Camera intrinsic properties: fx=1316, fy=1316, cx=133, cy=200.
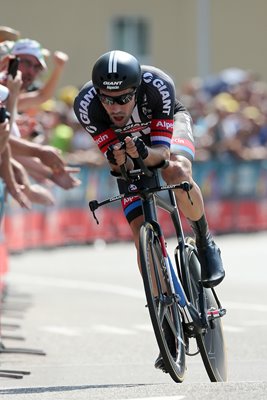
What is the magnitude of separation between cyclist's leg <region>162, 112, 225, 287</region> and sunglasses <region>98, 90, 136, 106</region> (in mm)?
503

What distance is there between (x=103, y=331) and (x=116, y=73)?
14.6 feet

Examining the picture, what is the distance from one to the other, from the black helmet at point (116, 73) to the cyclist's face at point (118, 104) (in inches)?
2.0

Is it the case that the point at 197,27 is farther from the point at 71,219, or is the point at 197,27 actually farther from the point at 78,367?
the point at 78,367

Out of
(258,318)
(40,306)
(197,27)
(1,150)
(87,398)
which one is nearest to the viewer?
(87,398)

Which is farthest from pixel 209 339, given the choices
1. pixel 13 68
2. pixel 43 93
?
pixel 43 93

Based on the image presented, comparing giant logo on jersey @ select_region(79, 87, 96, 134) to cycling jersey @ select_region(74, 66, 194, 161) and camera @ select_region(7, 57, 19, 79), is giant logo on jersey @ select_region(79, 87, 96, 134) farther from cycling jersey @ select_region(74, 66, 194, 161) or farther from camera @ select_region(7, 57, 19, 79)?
camera @ select_region(7, 57, 19, 79)

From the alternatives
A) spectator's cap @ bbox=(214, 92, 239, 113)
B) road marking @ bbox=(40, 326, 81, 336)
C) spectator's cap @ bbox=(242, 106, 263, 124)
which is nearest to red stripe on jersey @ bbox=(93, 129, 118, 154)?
road marking @ bbox=(40, 326, 81, 336)

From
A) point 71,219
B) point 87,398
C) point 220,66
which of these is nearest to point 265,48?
point 220,66

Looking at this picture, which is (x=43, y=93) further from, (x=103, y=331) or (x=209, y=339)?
(x=209, y=339)

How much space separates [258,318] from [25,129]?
281 centimetres

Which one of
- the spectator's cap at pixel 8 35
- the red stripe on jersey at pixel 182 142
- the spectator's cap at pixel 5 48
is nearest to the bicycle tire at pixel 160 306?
the red stripe on jersey at pixel 182 142

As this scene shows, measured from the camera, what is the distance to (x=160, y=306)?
775 cm

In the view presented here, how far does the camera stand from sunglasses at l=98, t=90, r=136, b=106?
25.5 ft

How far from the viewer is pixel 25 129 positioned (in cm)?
1241
